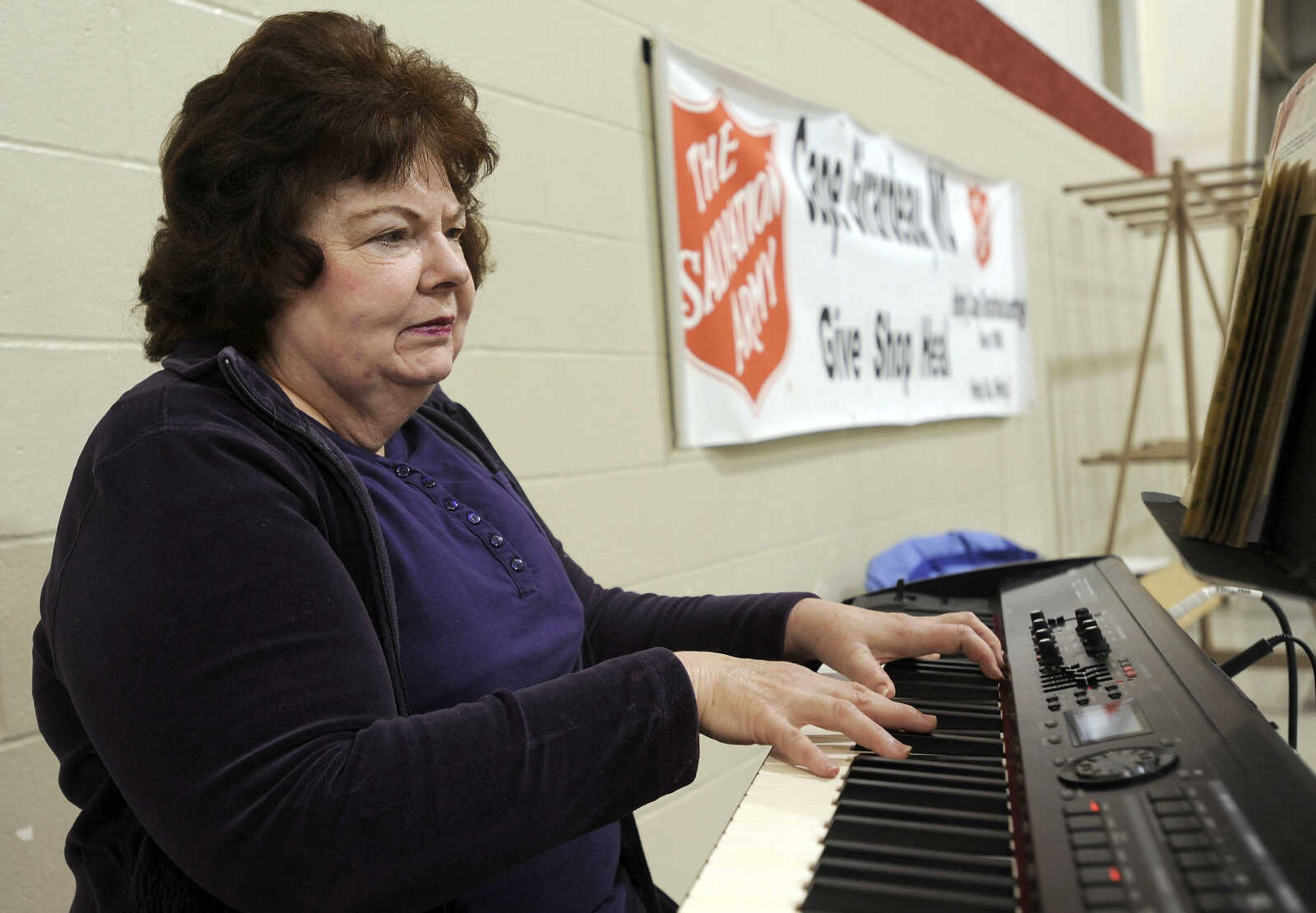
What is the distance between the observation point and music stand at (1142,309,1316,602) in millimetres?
747

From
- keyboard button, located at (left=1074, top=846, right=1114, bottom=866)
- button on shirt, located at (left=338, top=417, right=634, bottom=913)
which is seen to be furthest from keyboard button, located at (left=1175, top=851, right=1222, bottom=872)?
button on shirt, located at (left=338, top=417, right=634, bottom=913)

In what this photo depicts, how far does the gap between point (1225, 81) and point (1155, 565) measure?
3449mm

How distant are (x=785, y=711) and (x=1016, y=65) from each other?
3.56 metres

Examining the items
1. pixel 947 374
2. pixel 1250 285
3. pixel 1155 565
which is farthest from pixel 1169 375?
pixel 1250 285

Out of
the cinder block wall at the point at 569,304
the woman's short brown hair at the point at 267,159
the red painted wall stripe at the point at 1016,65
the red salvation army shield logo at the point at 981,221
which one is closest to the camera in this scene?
the woman's short brown hair at the point at 267,159

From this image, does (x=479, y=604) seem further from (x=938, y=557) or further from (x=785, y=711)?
(x=938, y=557)

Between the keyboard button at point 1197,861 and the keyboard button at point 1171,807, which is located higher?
the keyboard button at point 1171,807

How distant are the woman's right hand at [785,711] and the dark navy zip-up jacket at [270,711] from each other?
1.8 inches

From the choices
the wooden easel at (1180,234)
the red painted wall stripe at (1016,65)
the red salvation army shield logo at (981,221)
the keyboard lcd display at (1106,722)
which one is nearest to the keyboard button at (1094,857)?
the keyboard lcd display at (1106,722)

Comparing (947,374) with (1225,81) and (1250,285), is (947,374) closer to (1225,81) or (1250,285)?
(1250,285)

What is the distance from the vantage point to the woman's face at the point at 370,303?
917 millimetres

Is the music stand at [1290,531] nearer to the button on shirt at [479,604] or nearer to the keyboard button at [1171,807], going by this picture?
the keyboard button at [1171,807]

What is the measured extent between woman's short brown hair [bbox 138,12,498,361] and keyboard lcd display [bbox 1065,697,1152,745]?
2.23 feet

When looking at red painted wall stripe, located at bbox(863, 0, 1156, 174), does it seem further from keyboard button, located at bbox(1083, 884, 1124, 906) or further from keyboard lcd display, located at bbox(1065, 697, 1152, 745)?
keyboard button, located at bbox(1083, 884, 1124, 906)
